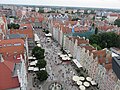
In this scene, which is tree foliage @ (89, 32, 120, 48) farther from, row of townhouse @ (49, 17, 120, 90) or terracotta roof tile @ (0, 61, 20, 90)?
terracotta roof tile @ (0, 61, 20, 90)

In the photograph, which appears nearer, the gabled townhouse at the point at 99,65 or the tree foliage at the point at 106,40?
the gabled townhouse at the point at 99,65

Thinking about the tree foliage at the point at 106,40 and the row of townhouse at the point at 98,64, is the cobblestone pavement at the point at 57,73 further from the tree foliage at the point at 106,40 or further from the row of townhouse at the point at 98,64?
the tree foliage at the point at 106,40

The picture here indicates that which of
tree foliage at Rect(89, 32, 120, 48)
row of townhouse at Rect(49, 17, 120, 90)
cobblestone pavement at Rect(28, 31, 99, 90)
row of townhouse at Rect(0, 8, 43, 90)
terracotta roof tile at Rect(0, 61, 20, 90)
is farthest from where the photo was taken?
tree foliage at Rect(89, 32, 120, 48)

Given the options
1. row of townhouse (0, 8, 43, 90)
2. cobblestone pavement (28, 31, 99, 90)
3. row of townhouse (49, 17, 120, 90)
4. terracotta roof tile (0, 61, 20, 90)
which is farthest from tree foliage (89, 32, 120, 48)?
terracotta roof tile (0, 61, 20, 90)

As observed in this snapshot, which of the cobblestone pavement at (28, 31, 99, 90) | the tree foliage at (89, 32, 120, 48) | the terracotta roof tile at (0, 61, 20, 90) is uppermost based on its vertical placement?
the terracotta roof tile at (0, 61, 20, 90)

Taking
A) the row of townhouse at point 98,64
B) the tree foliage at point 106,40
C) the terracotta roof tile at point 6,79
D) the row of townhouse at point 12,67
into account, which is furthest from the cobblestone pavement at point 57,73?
the tree foliage at point 106,40

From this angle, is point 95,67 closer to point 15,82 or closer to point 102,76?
point 102,76

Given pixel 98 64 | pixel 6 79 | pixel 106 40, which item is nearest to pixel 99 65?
pixel 98 64

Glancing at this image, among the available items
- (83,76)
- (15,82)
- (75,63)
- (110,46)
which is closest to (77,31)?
(110,46)
